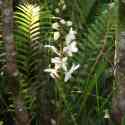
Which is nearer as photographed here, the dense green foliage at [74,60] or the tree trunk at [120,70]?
the tree trunk at [120,70]

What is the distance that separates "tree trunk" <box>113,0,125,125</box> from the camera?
167cm

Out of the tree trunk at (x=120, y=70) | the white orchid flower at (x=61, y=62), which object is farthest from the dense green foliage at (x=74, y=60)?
the white orchid flower at (x=61, y=62)

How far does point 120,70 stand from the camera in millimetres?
1718

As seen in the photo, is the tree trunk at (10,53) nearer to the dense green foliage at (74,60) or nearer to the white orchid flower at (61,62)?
the dense green foliage at (74,60)

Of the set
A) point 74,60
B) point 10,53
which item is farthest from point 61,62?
point 74,60

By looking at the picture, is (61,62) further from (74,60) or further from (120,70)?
(74,60)

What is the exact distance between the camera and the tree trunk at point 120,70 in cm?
167

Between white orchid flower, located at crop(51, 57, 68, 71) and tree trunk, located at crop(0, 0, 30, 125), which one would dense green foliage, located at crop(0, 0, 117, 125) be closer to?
tree trunk, located at crop(0, 0, 30, 125)

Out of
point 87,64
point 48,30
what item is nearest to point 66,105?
point 87,64

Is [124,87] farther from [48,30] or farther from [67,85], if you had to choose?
[48,30]

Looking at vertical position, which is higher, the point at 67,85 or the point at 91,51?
the point at 91,51

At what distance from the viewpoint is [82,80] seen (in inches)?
79.4

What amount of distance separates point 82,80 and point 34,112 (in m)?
0.28

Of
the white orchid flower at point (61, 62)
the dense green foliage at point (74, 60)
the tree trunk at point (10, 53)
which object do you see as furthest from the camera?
the dense green foliage at point (74, 60)
